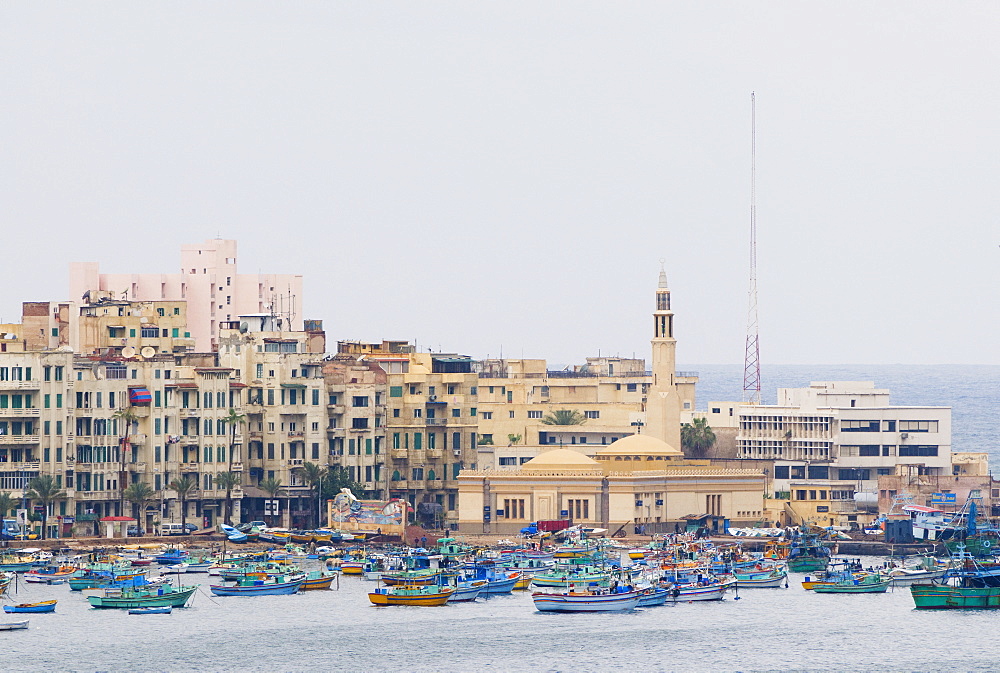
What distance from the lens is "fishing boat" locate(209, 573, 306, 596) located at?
153 meters

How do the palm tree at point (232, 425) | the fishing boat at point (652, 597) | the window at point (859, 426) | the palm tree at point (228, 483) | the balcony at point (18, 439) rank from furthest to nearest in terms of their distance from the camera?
the window at point (859, 426) < the palm tree at point (232, 425) < the palm tree at point (228, 483) < the balcony at point (18, 439) < the fishing boat at point (652, 597)

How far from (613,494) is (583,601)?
130 feet

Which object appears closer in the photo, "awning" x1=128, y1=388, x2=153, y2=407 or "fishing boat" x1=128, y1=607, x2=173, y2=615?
"fishing boat" x1=128, y1=607, x2=173, y2=615

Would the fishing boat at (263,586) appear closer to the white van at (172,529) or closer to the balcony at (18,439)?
the white van at (172,529)

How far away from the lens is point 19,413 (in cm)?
17325

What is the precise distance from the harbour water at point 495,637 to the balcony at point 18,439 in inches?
804

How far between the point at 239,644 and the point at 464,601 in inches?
793

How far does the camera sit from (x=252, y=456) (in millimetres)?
187125

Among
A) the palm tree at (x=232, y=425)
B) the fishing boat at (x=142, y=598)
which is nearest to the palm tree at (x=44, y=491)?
the palm tree at (x=232, y=425)

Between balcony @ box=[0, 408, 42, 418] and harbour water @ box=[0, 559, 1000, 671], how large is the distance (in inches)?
814

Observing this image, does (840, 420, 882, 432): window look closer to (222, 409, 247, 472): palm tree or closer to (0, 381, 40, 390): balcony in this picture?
(222, 409, 247, 472): palm tree

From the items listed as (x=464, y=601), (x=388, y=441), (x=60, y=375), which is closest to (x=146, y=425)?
(x=60, y=375)

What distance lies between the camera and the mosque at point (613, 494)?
18438 cm

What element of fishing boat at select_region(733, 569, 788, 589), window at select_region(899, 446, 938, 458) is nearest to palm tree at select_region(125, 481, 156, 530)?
fishing boat at select_region(733, 569, 788, 589)
